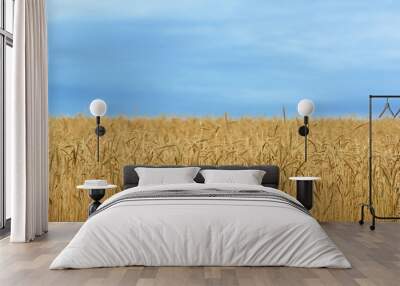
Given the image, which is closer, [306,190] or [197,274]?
[197,274]

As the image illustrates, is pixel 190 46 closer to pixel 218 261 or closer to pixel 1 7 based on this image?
pixel 1 7

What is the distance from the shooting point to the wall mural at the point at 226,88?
768 cm

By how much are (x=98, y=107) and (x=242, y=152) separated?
1.95 metres

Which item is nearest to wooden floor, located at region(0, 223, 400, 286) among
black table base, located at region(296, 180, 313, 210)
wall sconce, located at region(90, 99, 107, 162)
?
black table base, located at region(296, 180, 313, 210)

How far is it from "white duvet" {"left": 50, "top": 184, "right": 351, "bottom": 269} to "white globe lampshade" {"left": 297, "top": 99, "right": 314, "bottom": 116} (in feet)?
9.21

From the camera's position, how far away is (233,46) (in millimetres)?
7809

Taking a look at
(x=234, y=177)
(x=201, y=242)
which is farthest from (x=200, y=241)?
(x=234, y=177)

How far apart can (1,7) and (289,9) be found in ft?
11.9

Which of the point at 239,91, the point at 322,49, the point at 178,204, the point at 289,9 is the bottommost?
the point at 178,204

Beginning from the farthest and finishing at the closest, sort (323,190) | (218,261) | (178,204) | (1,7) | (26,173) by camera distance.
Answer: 1. (323,190)
2. (1,7)
3. (26,173)
4. (178,204)
5. (218,261)

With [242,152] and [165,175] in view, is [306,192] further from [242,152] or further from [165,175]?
[165,175]

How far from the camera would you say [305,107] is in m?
7.43

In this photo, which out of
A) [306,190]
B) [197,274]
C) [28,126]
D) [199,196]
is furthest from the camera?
[306,190]

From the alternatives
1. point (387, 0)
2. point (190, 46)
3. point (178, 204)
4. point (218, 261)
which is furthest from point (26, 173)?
point (387, 0)
